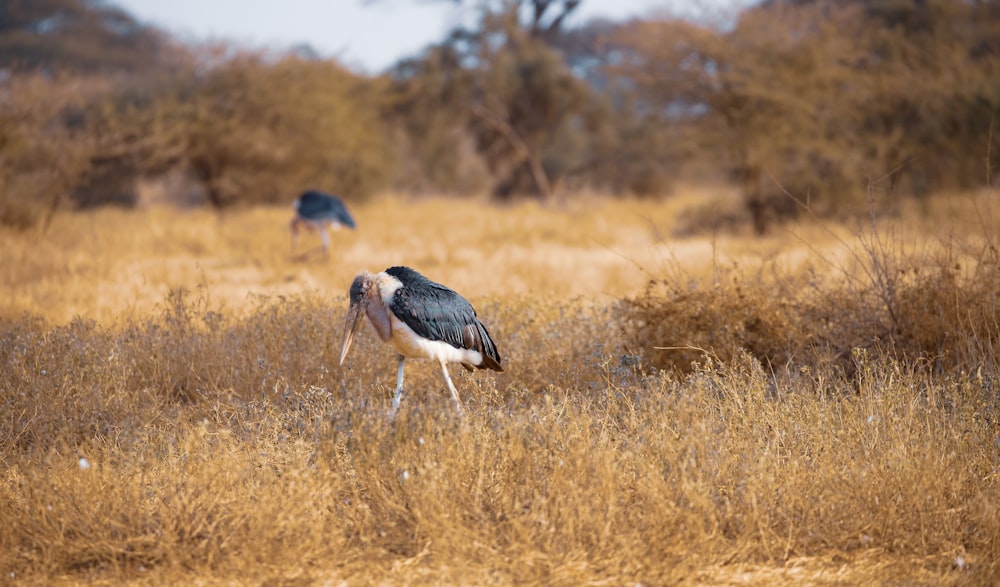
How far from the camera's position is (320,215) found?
36.4 ft

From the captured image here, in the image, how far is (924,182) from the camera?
13.7 metres

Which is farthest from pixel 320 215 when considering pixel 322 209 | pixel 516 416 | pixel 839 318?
pixel 516 416

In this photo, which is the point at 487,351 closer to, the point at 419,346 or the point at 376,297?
the point at 419,346

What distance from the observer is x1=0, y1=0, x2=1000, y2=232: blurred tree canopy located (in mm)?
13344

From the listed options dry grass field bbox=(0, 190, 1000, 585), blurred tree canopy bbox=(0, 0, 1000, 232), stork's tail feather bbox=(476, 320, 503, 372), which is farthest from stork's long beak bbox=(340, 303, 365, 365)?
blurred tree canopy bbox=(0, 0, 1000, 232)

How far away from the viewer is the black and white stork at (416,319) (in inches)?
179

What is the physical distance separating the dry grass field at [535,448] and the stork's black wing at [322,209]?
4.89 meters

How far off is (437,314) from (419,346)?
0.19m

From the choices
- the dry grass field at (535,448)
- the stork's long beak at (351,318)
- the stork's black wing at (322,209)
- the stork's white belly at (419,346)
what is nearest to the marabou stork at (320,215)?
the stork's black wing at (322,209)

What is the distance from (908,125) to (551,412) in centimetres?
1199

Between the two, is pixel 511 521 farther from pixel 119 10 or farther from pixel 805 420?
pixel 119 10

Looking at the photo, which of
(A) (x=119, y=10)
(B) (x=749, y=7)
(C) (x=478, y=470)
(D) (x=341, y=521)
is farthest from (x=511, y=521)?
(A) (x=119, y=10)

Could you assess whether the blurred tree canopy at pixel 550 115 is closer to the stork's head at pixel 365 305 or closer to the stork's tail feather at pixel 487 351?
the stork's tail feather at pixel 487 351

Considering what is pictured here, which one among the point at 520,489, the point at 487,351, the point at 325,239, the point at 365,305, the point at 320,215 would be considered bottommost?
the point at 325,239
